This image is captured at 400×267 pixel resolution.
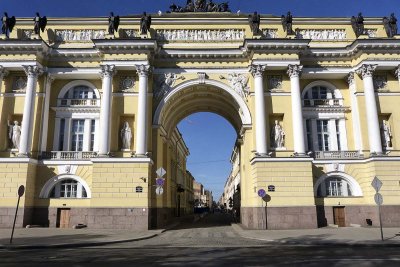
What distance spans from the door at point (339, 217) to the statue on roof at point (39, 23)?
92.8 feet

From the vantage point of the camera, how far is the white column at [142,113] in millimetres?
28672

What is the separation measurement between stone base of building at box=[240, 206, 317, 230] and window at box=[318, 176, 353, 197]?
2.70 metres

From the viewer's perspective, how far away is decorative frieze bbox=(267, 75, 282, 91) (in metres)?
Result: 30.9

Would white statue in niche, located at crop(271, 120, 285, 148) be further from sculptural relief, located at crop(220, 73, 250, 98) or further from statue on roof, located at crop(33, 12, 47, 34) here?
statue on roof, located at crop(33, 12, 47, 34)

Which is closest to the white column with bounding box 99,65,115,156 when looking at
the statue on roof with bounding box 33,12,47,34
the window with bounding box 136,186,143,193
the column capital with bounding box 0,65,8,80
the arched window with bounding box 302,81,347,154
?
the window with bounding box 136,186,143,193

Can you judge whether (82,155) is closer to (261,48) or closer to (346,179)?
(261,48)

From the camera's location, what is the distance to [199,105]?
127 ft

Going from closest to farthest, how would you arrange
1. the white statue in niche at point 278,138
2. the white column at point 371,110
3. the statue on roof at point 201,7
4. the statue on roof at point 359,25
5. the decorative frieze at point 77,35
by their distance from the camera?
the white column at point 371,110
the white statue in niche at point 278,138
the statue on roof at point 359,25
the decorative frieze at point 77,35
the statue on roof at point 201,7

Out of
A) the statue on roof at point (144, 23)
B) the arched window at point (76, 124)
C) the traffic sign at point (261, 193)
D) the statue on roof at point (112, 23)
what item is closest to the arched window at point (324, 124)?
the traffic sign at point (261, 193)

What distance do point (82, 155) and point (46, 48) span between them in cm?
929

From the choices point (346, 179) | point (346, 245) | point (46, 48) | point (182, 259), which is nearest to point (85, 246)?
point (182, 259)

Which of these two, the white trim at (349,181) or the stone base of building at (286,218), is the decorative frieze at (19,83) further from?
the white trim at (349,181)

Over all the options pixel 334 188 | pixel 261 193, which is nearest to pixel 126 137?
pixel 261 193

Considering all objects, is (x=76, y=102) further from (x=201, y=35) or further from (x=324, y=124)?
(x=324, y=124)
